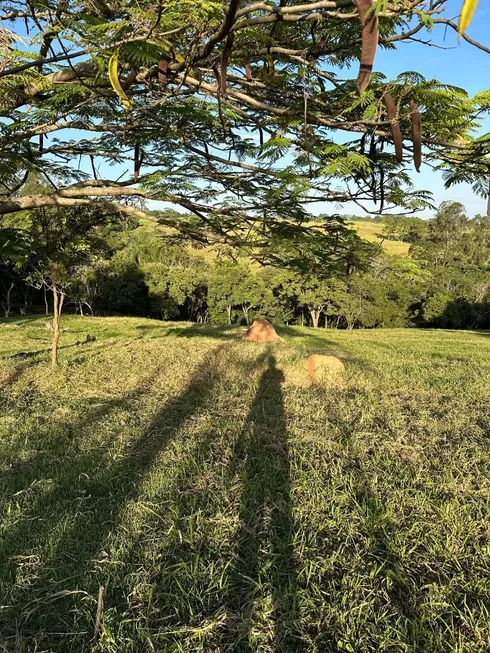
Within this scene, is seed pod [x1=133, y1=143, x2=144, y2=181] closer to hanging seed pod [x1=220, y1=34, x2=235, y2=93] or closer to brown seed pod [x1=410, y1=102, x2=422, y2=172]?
hanging seed pod [x1=220, y1=34, x2=235, y2=93]

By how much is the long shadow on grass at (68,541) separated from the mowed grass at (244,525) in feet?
0.03

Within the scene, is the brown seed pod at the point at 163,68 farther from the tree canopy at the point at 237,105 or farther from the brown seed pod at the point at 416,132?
the brown seed pod at the point at 416,132

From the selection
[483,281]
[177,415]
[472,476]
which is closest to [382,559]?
[472,476]

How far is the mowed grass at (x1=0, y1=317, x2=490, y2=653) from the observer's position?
217cm

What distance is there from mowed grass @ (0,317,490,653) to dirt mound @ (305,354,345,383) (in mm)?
1875

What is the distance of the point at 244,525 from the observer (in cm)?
302

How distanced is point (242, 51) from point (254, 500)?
12.2 feet

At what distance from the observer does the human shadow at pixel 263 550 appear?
7.03ft

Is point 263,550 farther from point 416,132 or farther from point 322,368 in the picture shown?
point 322,368

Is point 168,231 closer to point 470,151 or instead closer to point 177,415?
point 177,415

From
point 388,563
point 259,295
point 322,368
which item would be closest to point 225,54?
point 388,563

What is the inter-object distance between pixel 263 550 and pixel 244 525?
30cm

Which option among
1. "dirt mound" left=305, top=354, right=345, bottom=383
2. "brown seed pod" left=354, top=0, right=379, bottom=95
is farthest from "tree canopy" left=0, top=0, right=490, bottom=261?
"dirt mound" left=305, top=354, right=345, bottom=383

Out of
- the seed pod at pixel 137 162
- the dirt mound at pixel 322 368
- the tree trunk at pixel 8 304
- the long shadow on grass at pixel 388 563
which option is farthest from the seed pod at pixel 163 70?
the tree trunk at pixel 8 304
